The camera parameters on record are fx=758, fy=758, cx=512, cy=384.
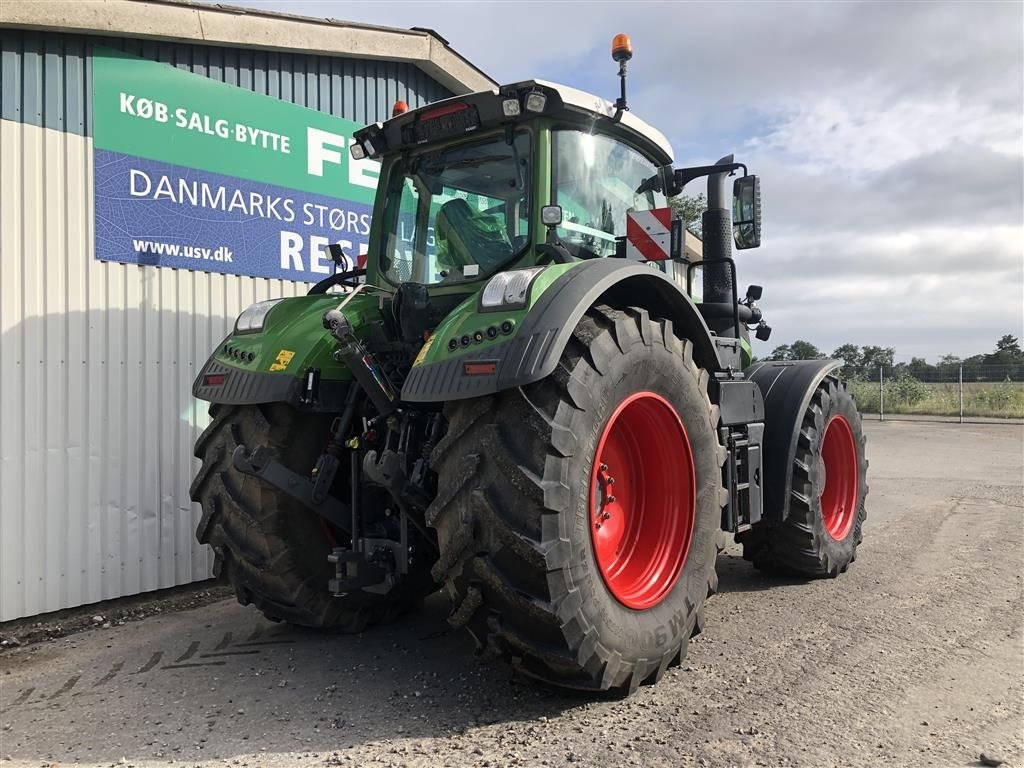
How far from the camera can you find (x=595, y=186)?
3857mm

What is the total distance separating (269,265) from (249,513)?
2.90m

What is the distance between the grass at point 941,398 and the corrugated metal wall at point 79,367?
2191 cm

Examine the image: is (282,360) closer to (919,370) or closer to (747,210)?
→ (747,210)

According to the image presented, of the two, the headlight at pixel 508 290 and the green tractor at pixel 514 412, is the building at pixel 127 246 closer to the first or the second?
the green tractor at pixel 514 412

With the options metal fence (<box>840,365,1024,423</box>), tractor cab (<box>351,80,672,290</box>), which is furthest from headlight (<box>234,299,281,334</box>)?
metal fence (<box>840,365,1024,423</box>)

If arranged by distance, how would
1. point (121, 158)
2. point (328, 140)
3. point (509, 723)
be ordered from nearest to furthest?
1. point (509, 723)
2. point (121, 158)
3. point (328, 140)

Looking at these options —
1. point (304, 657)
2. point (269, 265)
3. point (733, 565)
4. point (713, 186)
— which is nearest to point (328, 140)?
point (269, 265)

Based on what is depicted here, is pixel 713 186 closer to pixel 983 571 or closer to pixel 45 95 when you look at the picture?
pixel 983 571

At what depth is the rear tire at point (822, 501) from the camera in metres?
4.85

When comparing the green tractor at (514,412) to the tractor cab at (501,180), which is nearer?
the green tractor at (514,412)

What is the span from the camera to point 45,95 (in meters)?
4.65

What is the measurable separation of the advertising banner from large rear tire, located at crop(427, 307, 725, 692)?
3397 millimetres

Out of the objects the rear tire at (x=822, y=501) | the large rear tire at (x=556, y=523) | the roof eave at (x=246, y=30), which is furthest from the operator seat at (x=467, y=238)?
the roof eave at (x=246, y=30)

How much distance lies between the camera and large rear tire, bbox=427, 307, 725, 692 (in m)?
2.70
